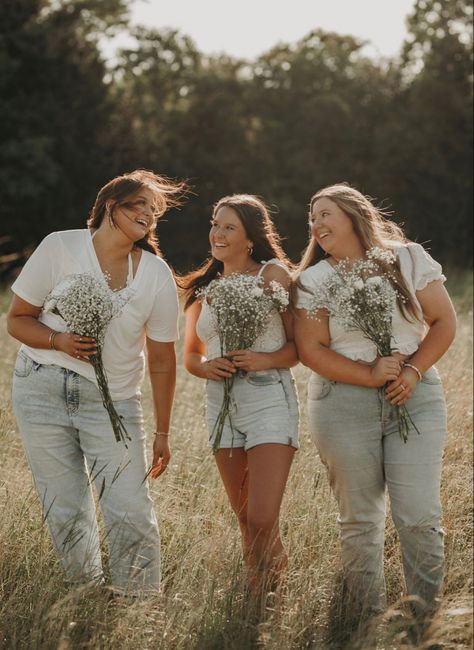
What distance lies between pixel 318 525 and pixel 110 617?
1.50 metres

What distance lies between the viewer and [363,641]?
3359mm

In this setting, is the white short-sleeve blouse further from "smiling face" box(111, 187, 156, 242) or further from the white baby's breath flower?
"smiling face" box(111, 187, 156, 242)

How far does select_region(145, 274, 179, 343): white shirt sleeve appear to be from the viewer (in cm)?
411

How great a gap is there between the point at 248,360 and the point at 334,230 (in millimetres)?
783

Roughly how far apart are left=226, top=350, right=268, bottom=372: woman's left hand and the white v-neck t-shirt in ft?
1.28

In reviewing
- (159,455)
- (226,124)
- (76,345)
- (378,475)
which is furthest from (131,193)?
(226,124)

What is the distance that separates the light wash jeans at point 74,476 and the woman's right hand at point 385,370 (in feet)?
3.95

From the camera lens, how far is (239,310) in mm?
4098

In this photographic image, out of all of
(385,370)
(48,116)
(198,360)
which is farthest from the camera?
(48,116)

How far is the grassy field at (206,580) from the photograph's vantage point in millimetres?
3447

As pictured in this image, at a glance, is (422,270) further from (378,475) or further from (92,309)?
(92,309)

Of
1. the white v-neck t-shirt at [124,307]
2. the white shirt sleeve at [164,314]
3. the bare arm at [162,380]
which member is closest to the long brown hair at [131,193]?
the white v-neck t-shirt at [124,307]

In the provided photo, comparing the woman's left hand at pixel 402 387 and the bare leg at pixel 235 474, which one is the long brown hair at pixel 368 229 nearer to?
the woman's left hand at pixel 402 387

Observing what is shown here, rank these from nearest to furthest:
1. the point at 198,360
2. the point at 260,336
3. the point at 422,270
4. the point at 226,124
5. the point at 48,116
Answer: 1. the point at 422,270
2. the point at 260,336
3. the point at 198,360
4. the point at 48,116
5. the point at 226,124
